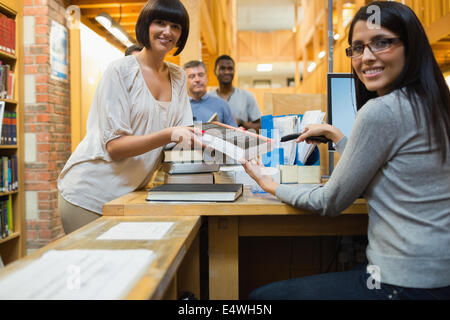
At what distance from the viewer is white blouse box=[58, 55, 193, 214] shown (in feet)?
3.95

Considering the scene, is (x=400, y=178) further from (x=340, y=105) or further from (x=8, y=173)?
(x=8, y=173)

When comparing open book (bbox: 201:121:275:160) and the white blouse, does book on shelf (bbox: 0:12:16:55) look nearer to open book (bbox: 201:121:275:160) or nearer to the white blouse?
the white blouse

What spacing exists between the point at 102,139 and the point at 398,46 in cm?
96

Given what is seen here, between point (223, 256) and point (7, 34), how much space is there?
9.23 ft

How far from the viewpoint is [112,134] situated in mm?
1191

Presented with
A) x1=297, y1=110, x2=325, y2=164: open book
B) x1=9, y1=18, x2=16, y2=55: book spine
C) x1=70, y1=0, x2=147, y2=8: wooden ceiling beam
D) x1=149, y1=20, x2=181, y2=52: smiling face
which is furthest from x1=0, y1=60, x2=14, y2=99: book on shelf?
x1=297, y1=110, x2=325, y2=164: open book

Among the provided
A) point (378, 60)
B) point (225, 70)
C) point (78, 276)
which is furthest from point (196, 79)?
point (78, 276)

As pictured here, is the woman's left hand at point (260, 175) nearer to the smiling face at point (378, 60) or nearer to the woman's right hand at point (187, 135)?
the woman's right hand at point (187, 135)

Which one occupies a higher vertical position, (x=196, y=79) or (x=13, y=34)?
(x=13, y=34)

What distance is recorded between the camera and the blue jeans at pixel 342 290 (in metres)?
0.76

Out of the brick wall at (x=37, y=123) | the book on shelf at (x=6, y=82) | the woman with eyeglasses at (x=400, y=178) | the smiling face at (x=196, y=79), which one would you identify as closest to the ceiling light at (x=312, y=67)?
the smiling face at (x=196, y=79)

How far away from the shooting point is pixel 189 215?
102cm
